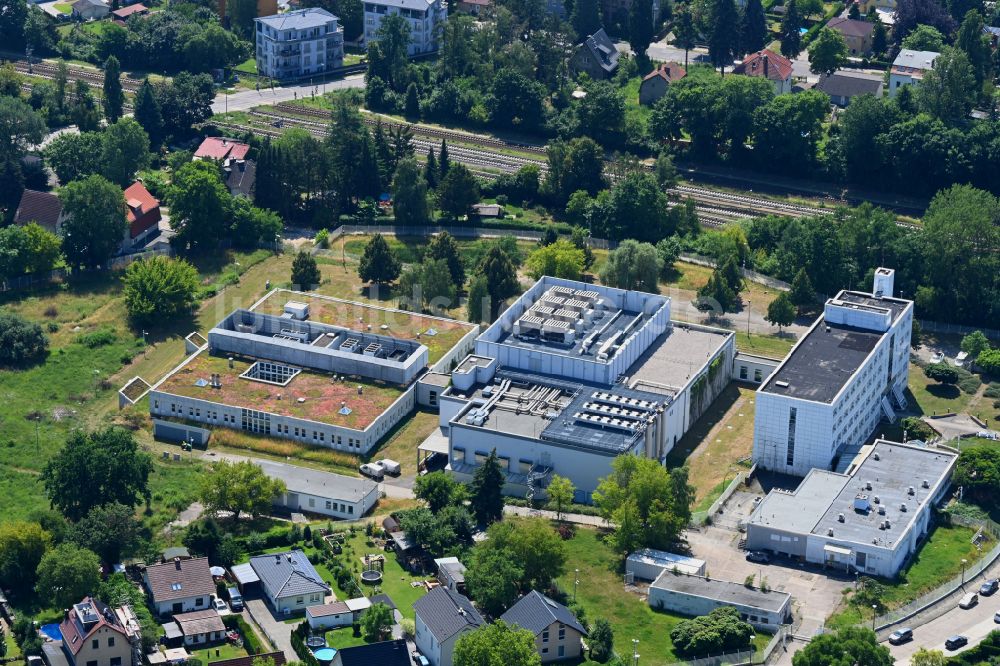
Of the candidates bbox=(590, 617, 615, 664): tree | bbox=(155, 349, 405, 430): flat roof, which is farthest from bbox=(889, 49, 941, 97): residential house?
bbox=(590, 617, 615, 664): tree

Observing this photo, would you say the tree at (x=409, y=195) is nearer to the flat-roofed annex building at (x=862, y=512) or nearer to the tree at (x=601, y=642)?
the flat-roofed annex building at (x=862, y=512)

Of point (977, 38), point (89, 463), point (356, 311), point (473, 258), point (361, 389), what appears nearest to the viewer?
point (89, 463)

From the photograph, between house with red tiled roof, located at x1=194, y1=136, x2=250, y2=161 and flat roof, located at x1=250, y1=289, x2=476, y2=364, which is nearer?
flat roof, located at x1=250, y1=289, x2=476, y2=364

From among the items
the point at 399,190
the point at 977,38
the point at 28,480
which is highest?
the point at 977,38

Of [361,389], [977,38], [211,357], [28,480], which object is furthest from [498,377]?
[977,38]

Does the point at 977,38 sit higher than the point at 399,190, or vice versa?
the point at 977,38

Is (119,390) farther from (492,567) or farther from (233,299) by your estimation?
(492,567)

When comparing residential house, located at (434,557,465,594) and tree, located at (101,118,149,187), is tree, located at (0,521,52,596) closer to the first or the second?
residential house, located at (434,557,465,594)

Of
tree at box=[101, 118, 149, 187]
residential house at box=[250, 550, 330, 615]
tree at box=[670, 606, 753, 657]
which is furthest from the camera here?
tree at box=[101, 118, 149, 187]
